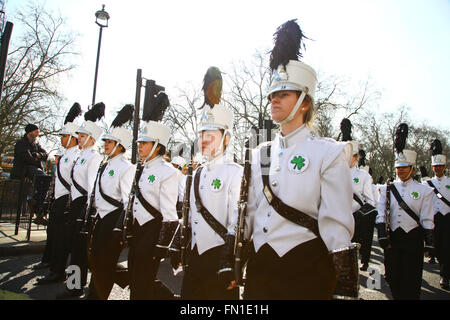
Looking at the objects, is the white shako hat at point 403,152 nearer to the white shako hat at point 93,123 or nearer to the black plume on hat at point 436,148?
the black plume on hat at point 436,148

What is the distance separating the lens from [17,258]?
7.13 meters

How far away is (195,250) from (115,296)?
2597 millimetres

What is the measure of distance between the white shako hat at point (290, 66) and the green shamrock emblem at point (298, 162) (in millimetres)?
347

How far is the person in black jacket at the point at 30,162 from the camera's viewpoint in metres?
9.19

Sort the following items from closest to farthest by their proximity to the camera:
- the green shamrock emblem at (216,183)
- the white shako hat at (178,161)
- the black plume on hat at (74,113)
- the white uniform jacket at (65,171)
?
1. the green shamrock emblem at (216,183)
2. the white uniform jacket at (65,171)
3. the black plume on hat at (74,113)
4. the white shako hat at (178,161)

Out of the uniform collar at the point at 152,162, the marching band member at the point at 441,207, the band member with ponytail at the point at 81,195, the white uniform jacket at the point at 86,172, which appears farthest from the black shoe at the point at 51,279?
the marching band member at the point at 441,207

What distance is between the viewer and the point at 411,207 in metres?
5.54

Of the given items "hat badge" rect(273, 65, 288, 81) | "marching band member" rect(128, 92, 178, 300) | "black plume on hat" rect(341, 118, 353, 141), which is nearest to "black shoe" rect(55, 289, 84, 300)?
"marching band member" rect(128, 92, 178, 300)

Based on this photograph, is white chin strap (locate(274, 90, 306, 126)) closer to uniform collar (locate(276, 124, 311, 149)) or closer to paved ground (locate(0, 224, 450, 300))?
uniform collar (locate(276, 124, 311, 149))

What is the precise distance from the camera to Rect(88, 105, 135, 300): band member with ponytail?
431 centimetres

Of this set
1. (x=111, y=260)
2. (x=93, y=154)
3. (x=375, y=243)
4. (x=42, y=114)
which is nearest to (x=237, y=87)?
(x=42, y=114)

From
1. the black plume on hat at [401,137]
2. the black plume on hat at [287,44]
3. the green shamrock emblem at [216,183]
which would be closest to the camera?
the black plume on hat at [287,44]

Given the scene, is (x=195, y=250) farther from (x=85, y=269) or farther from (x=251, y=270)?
(x=85, y=269)

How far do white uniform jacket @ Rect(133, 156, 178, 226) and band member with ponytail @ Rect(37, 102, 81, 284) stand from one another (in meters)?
2.36
